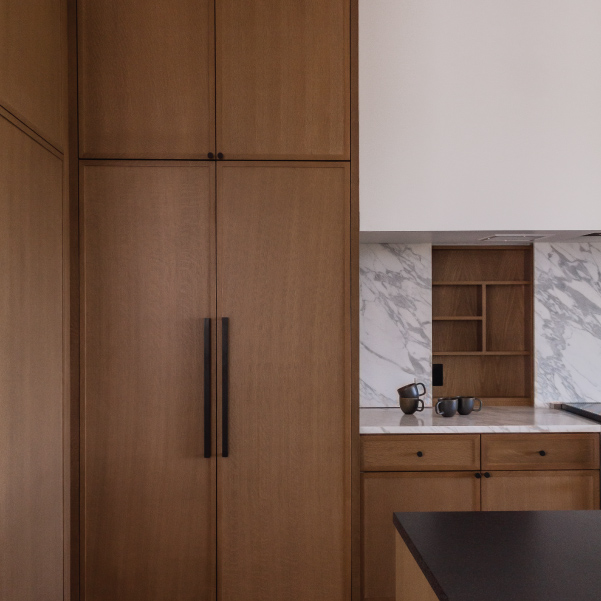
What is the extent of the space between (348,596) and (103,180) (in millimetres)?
1819

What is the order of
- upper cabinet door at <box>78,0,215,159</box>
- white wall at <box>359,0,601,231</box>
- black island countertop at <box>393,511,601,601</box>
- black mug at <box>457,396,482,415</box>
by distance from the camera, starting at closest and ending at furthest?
black island countertop at <box>393,511,601,601</box>, upper cabinet door at <box>78,0,215,159</box>, white wall at <box>359,0,601,231</box>, black mug at <box>457,396,482,415</box>

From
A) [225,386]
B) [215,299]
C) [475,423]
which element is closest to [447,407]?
[475,423]

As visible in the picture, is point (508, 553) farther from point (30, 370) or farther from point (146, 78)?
point (146, 78)

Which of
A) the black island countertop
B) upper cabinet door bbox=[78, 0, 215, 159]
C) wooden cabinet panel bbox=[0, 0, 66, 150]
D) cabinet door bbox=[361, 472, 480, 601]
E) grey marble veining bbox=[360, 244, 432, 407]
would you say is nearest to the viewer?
the black island countertop

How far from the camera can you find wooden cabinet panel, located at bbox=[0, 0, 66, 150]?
170cm

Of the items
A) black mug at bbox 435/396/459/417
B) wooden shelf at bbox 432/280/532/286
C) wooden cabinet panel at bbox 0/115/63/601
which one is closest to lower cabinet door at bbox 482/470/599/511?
black mug at bbox 435/396/459/417

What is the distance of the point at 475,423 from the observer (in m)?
2.54

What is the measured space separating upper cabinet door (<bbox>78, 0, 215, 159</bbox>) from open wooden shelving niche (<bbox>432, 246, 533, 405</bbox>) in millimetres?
1494

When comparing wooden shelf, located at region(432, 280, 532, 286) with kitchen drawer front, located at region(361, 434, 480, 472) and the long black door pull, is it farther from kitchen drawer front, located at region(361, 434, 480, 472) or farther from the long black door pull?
the long black door pull

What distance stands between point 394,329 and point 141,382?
4.45 ft

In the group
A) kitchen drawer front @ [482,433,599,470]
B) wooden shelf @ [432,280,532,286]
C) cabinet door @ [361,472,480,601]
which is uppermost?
wooden shelf @ [432,280,532,286]

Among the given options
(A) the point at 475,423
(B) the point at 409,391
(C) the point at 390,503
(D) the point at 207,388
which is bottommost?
(C) the point at 390,503

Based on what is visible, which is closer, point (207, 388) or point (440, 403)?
point (207, 388)

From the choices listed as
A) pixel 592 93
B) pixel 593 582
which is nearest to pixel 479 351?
pixel 592 93
